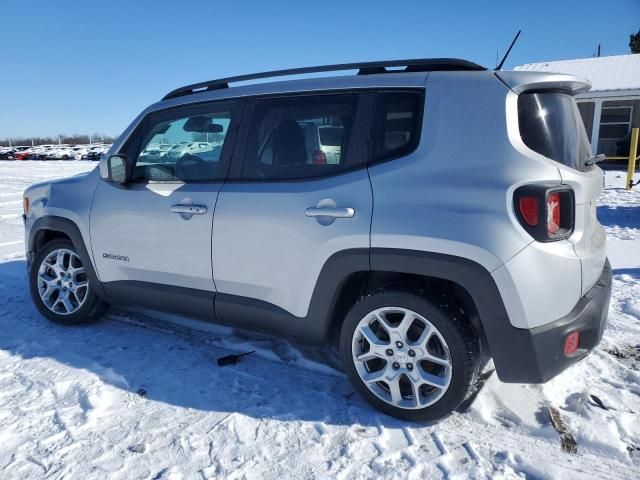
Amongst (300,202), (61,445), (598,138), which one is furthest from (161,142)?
(598,138)

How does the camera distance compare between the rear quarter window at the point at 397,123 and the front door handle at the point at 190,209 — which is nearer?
the rear quarter window at the point at 397,123

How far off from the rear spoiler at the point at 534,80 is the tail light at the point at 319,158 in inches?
38.7

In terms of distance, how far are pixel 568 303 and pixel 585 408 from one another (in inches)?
30.3

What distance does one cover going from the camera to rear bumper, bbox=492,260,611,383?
2.26 m

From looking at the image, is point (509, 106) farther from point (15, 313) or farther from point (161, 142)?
point (15, 313)

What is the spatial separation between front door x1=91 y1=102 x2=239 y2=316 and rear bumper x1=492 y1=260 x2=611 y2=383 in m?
Answer: 1.81

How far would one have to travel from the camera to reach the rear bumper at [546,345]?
2256 millimetres

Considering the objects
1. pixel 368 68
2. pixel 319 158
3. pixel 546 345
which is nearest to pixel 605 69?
pixel 368 68

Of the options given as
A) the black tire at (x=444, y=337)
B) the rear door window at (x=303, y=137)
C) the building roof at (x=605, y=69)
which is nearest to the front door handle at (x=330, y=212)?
the rear door window at (x=303, y=137)

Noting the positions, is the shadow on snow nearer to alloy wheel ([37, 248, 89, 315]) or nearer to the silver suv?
alloy wheel ([37, 248, 89, 315])

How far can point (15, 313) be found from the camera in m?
4.22

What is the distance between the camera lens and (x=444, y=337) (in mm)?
2424

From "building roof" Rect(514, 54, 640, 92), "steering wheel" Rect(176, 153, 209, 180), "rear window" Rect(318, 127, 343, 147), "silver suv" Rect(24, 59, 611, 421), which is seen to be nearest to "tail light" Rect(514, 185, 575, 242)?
"silver suv" Rect(24, 59, 611, 421)

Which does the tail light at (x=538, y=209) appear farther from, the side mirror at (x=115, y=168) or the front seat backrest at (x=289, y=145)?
the side mirror at (x=115, y=168)
